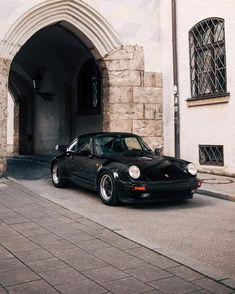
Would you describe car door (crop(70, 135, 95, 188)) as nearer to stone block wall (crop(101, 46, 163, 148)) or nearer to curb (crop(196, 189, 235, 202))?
curb (crop(196, 189, 235, 202))

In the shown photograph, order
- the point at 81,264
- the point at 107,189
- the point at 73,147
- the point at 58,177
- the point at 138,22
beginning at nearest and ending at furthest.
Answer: the point at 81,264
the point at 107,189
the point at 73,147
the point at 58,177
the point at 138,22

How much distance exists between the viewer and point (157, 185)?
6418mm

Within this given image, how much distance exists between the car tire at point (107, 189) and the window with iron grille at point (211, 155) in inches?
184

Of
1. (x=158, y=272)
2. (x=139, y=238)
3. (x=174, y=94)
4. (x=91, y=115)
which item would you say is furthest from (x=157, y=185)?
(x=91, y=115)

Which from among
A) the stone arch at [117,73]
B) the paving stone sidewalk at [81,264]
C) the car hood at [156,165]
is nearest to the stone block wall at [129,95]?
the stone arch at [117,73]

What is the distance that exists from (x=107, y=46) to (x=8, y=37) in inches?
118

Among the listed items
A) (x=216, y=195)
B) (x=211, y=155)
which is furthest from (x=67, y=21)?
(x=216, y=195)

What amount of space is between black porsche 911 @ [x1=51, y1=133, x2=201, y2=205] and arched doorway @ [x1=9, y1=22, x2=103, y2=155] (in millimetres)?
7052

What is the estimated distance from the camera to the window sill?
10.4 m

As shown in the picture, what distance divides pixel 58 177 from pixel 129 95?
4268mm

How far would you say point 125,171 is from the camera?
6.54 meters

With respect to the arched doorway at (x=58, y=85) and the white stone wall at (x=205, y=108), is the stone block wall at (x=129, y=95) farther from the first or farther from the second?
the arched doorway at (x=58, y=85)

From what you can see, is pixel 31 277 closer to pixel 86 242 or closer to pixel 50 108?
pixel 86 242

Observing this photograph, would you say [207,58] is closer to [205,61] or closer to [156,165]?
[205,61]
